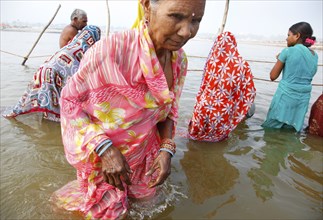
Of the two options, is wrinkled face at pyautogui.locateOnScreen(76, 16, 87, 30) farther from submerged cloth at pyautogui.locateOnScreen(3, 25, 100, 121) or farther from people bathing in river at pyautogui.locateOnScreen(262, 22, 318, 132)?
people bathing in river at pyautogui.locateOnScreen(262, 22, 318, 132)

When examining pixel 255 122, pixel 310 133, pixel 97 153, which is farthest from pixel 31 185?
pixel 310 133

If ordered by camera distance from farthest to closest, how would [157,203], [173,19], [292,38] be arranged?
[292,38] → [157,203] → [173,19]

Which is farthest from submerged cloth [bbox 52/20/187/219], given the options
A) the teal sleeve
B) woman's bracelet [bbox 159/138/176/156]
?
the teal sleeve

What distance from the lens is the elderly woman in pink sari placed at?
1.41m

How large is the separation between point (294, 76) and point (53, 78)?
352 centimetres

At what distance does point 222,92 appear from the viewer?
331 centimetres

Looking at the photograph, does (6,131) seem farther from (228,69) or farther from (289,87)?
(289,87)

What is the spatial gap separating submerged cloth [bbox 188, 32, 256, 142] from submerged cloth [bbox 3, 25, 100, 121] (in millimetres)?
1824

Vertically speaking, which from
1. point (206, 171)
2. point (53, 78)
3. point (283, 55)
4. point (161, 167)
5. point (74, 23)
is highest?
point (74, 23)

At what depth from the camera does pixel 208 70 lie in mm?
3359

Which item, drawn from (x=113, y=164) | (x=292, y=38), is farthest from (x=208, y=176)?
(x=292, y=38)

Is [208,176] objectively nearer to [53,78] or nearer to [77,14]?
[53,78]

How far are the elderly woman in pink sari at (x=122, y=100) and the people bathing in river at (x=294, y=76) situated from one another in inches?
109

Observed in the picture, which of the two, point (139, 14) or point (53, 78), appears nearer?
point (139, 14)
